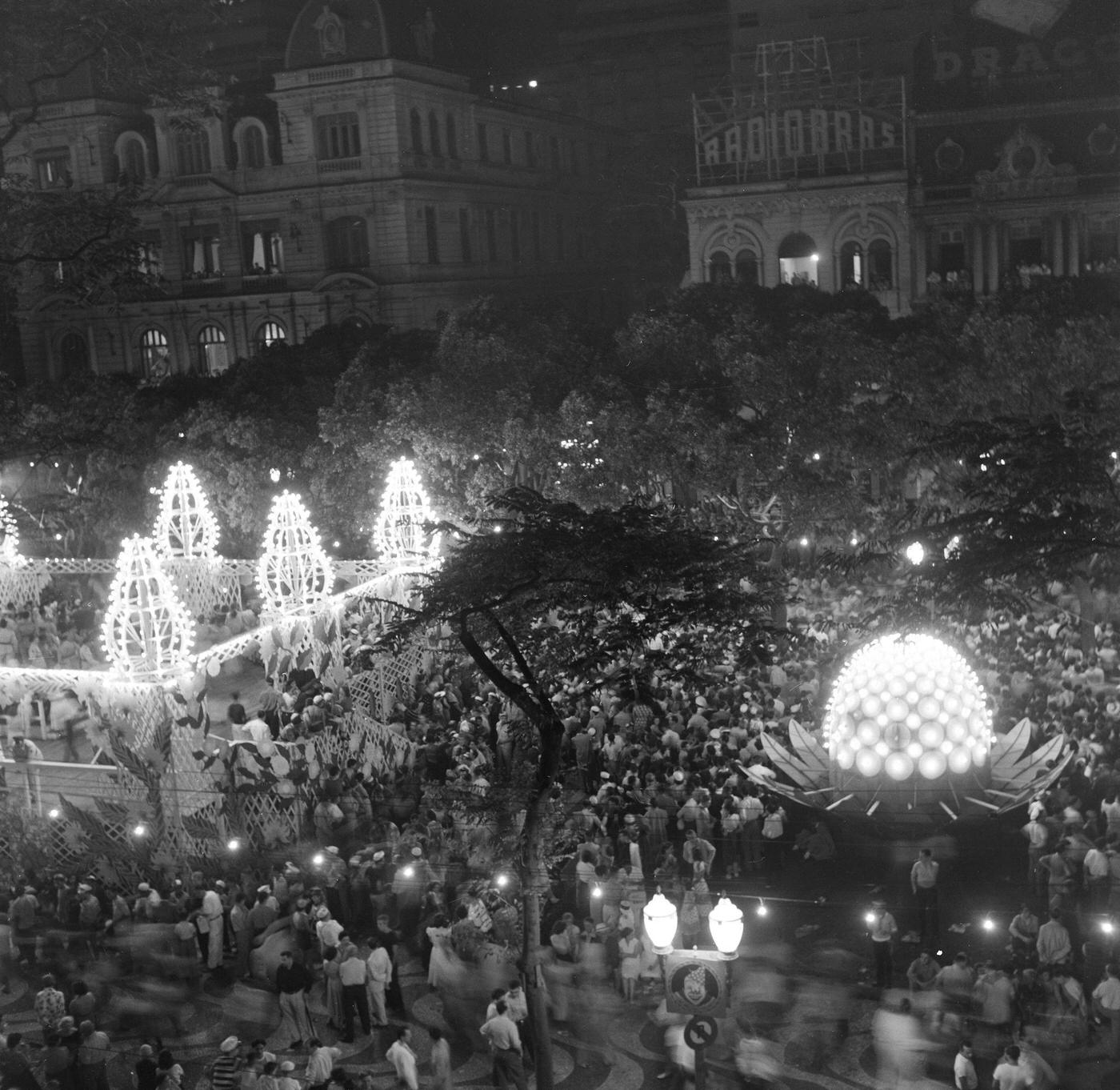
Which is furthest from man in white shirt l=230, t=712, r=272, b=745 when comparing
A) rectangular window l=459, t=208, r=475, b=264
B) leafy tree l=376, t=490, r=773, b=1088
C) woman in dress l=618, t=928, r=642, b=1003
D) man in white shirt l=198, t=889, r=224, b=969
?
rectangular window l=459, t=208, r=475, b=264

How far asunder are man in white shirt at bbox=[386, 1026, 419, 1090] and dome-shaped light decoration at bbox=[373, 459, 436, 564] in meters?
16.4

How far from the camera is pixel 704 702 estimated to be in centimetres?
2369

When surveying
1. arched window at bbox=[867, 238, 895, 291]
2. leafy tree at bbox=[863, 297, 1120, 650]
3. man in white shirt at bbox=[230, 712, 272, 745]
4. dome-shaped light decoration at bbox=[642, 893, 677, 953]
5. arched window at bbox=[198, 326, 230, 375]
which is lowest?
dome-shaped light decoration at bbox=[642, 893, 677, 953]

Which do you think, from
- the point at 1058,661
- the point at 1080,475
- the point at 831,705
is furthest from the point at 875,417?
the point at 1080,475

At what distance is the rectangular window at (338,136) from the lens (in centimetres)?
5478

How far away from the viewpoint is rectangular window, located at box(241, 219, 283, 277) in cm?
5716

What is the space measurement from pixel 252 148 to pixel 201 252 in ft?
14.2

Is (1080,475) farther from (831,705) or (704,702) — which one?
(704,702)

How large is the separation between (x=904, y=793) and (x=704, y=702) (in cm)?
524

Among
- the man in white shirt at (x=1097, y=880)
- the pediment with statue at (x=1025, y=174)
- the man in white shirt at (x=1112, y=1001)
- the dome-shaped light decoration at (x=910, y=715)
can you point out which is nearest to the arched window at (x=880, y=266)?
the pediment with statue at (x=1025, y=174)

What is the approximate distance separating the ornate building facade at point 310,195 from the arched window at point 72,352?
6cm

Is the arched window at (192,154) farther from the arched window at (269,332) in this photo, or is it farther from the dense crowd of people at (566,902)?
the dense crowd of people at (566,902)

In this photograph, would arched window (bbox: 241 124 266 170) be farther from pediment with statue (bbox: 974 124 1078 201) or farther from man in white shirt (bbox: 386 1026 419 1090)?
man in white shirt (bbox: 386 1026 419 1090)

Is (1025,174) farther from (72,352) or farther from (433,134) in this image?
(72,352)
